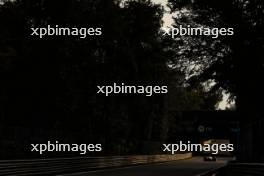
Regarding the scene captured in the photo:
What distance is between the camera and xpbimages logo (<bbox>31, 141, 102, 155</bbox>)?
33375mm

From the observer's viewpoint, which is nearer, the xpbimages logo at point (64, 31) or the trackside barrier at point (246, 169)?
the trackside barrier at point (246, 169)

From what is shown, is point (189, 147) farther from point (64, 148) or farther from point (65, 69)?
point (64, 148)

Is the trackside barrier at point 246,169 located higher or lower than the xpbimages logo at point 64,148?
lower

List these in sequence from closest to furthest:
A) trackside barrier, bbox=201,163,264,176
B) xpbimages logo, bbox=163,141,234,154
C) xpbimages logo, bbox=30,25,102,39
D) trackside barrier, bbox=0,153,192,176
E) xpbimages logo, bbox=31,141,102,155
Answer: trackside barrier, bbox=201,163,264,176
trackside barrier, bbox=0,153,192,176
xpbimages logo, bbox=31,141,102,155
xpbimages logo, bbox=30,25,102,39
xpbimages logo, bbox=163,141,234,154

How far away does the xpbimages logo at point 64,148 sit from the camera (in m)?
33.4

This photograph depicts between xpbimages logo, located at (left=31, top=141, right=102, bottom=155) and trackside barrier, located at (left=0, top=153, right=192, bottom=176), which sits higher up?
xpbimages logo, located at (left=31, top=141, right=102, bottom=155)

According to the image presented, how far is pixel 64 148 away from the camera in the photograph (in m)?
38.2

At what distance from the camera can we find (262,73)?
36281 mm

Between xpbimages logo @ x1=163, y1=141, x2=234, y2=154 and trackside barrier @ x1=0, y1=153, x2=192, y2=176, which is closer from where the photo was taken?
trackside barrier @ x1=0, y1=153, x2=192, y2=176

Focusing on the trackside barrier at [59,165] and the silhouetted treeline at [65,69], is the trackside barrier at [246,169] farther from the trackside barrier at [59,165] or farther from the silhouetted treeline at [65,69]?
the silhouetted treeline at [65,69]

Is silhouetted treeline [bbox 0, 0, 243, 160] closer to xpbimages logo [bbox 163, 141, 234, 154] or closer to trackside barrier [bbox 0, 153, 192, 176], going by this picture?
trackside barrier [bbox 0, 153, 192, 176]

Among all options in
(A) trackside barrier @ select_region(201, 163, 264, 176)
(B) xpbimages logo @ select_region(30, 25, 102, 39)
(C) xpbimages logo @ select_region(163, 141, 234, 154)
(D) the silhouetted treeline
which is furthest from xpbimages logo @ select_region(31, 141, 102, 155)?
(C) xpbimages logo @ select_region(163, 141, 234, 154)

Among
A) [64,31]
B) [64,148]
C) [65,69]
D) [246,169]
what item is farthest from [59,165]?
[64,31]

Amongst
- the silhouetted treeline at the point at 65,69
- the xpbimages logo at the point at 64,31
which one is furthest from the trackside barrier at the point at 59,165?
the xpbimages logo at the point at 64,31
